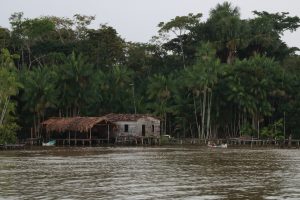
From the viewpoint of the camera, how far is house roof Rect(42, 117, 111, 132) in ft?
187

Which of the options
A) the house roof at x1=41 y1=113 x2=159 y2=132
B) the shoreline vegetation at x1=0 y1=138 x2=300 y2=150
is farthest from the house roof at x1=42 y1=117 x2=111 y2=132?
the shoreline vegetation at x1=0 y1=138 x2=300 y2=150

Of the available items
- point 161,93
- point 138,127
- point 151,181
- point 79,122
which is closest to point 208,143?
point 138,127

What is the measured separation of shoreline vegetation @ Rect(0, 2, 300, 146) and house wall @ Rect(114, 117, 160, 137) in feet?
11.2

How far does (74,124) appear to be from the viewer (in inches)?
2264

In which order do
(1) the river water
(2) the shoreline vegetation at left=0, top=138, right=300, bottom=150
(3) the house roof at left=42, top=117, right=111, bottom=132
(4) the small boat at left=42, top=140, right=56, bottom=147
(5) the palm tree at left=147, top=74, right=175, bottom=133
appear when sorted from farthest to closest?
1. (5) the palm tree at left=147, top=74, right=175, bottom=133
2. (4) the small boat at left=42, top=140, right=56, bottom=147
3. (2) the shoreline vegetation at left=0, top=138, right=300, bottom=150
4. (3) the house roof at left=42, top=117, right=111, bottom=132
5. (1) the river water

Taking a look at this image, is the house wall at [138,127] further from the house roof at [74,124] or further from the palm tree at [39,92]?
the palm tree at [39,92]

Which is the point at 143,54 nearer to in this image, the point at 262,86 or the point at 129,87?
the point at 129,87

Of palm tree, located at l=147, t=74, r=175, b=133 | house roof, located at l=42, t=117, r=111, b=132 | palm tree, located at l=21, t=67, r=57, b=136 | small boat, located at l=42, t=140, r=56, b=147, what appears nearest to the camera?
house roof, located at l=42, t=117, r=111, b=132

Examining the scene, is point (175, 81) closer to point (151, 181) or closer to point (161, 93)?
point (161, 93)

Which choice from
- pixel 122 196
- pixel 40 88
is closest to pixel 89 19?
pixel 40 88

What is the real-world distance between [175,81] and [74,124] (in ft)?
49.7

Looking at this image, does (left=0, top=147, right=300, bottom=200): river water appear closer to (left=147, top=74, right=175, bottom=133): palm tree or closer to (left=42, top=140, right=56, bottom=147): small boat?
(left=42, top=140, right=56, bottom=147): small boat

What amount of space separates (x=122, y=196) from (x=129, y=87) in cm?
5279

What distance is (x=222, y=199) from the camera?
58.0 ft
